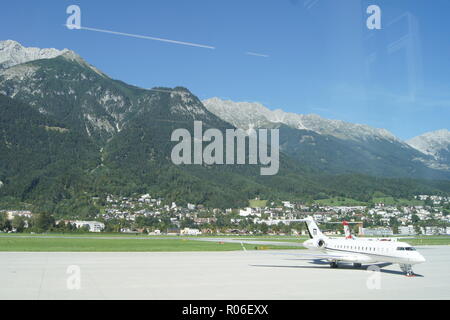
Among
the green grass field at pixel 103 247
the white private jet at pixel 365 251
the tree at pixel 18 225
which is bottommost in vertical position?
the tree at pixel 18 225

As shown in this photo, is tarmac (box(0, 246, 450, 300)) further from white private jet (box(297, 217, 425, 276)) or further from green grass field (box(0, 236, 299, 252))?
green grass field (box(0, 236, 299, 252))

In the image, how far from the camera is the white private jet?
26.6 meters

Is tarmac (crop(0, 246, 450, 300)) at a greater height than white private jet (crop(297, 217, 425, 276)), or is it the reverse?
white private jet (crop(297, 217, 425, 276))

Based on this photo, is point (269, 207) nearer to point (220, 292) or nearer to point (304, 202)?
point (304, 202)

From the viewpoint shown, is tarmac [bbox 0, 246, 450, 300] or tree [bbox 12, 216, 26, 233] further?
tree [bbox 12, 216, 26, 233]

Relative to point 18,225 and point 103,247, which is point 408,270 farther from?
point 18,225

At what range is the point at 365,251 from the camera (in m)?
29.6

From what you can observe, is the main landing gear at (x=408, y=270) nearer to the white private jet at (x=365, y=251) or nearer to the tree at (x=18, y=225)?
the white private jet at (x=365, y=251)

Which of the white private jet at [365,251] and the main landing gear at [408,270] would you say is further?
the white private jet at [365,251]

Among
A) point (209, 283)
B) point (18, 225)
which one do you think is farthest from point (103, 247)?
point (18, 225)

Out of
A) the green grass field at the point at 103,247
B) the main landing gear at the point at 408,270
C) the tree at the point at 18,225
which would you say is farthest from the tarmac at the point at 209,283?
the tree at the point at 18,225

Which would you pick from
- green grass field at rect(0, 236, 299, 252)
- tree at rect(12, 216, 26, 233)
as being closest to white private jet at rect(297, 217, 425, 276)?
green grass field at rect(0, 236, 299, 252)

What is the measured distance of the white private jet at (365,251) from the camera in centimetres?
2664

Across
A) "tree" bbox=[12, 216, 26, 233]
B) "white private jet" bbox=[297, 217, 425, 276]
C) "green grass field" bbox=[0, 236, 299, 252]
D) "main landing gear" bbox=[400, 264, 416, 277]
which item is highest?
"white private jet" bbox=[297, 217, 425, 276]
